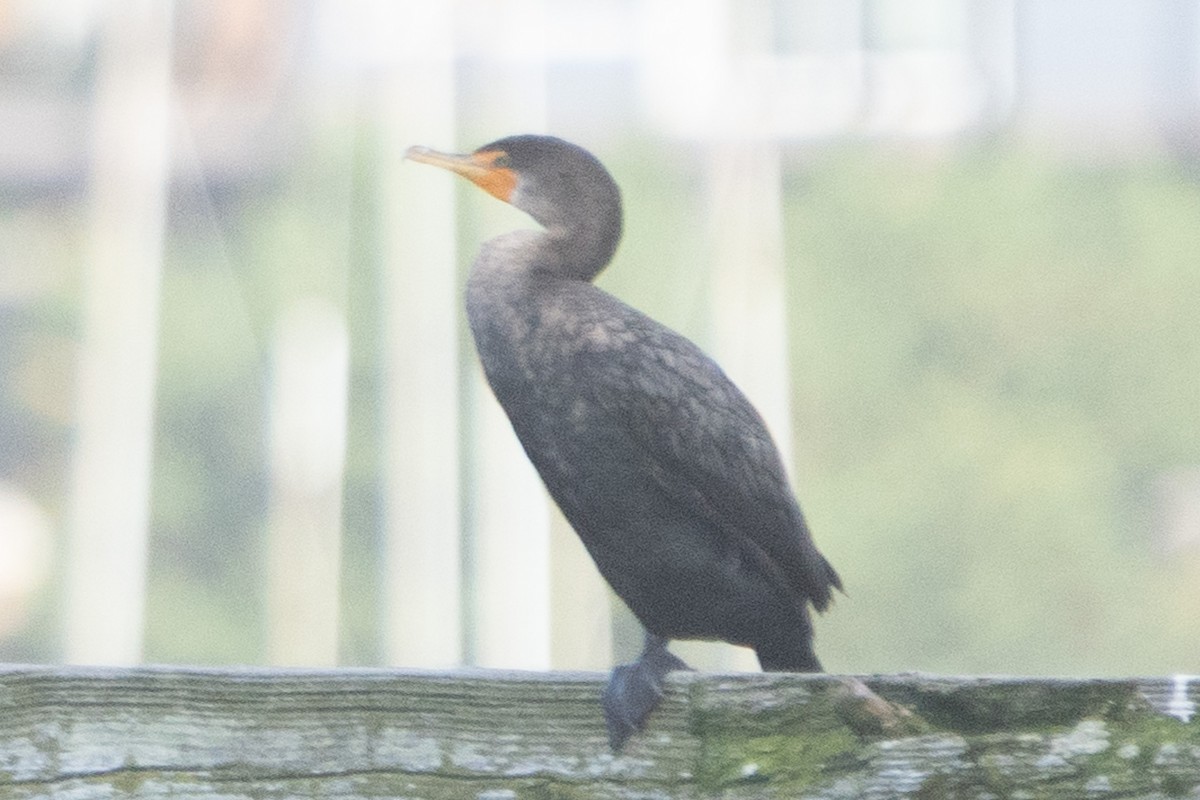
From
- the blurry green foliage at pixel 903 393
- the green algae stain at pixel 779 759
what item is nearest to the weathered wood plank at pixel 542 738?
the green algae stain at pixel 779 759

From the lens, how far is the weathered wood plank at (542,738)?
1.73 m

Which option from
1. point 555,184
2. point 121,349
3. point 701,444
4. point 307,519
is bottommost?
point 307,519

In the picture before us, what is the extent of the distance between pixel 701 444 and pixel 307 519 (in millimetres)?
16499

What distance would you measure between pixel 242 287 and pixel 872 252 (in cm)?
882

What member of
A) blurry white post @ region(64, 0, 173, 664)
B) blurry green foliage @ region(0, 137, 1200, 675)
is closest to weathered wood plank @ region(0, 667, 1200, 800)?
blurry white post @ region(64, 0, 173, 664)

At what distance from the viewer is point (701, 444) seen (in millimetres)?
2881

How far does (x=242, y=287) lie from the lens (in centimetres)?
2364

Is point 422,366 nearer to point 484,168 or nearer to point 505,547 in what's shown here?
point 505,547

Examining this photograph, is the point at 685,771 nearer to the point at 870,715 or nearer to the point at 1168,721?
the point at 870,715

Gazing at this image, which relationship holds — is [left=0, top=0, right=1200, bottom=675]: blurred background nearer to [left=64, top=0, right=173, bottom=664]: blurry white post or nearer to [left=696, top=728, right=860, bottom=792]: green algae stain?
[left=64, top=0, right=173, bottom=664]: blurry white post

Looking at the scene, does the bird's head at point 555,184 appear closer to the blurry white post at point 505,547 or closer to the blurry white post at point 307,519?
the blurry white post at point 505,547

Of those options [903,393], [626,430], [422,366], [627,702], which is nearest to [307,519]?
[422,366]

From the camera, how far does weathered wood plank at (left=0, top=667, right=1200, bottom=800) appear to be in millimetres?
1727

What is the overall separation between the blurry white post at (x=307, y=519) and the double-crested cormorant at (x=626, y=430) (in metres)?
15.6
